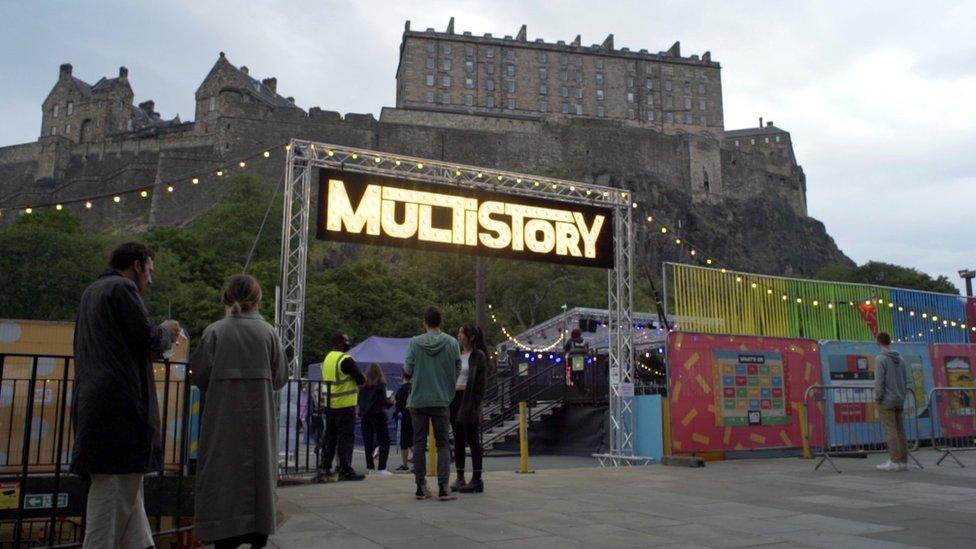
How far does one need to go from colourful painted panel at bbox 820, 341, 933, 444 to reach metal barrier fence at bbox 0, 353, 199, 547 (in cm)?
1008

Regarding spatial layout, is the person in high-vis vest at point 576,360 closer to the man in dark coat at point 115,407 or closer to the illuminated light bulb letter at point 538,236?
the illuminated light bulb letter at point 538,236

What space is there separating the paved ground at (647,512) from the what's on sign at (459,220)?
3.77 m

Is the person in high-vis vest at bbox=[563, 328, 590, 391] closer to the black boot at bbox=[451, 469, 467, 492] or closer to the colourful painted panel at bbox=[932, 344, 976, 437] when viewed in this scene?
the colourful painted panel at bbox=[932, 344, 976, 437]

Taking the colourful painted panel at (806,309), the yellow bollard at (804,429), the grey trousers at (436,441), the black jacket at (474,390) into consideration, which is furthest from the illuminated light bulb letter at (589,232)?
the grey trousers at (436,441)

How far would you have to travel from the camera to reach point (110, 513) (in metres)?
3.41

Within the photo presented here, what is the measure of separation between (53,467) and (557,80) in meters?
85.0

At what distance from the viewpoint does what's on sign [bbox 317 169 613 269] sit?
35.3ft

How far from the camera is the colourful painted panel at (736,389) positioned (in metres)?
11.2

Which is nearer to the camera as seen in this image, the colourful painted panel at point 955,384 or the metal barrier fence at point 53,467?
the metal barrier fence at point 53,467

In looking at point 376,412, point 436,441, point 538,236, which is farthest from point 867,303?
point 436,441

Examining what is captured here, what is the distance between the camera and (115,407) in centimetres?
343

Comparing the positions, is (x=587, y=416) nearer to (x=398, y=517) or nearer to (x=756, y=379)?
A: (x=756, y=379)

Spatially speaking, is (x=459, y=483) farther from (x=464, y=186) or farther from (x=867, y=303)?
(x=867, y=303)

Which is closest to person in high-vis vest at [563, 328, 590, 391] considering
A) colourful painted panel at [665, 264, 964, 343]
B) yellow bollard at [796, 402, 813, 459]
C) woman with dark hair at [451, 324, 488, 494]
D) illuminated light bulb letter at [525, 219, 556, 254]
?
colourful painted panel at [665, 264, 964, 343]
